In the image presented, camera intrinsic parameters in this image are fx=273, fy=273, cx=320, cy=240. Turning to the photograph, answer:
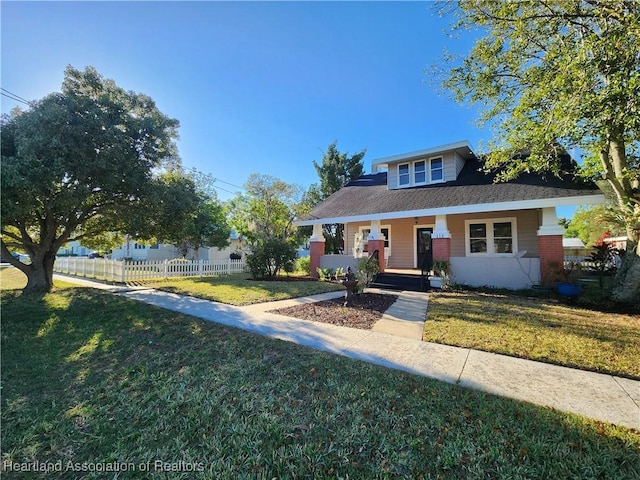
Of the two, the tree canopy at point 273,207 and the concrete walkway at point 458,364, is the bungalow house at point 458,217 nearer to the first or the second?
the concrete walkway at point 458,364

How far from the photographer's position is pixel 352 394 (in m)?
3.12

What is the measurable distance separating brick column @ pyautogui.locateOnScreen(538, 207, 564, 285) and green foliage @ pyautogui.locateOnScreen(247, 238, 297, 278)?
33.8ft

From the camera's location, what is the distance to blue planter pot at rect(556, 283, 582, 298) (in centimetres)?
Answer: 820

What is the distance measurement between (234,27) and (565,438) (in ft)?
37.5

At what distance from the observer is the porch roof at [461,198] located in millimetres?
9234

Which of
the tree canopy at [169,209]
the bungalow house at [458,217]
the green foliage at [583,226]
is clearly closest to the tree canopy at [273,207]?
the bungalow house at [458,217]

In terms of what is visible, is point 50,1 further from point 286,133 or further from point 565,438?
point 565,438

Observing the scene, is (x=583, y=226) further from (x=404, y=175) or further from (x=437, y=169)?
(x=404, y=175)

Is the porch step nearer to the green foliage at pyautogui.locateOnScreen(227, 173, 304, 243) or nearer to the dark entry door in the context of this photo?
the dark entry door

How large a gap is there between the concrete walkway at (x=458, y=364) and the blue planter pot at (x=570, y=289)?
5.16 metres

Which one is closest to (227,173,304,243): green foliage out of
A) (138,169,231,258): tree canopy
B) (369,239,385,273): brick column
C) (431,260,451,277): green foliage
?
(138,169,231,258): tree canopy

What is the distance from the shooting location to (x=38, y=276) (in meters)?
10.1

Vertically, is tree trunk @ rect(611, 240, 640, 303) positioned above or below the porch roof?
below

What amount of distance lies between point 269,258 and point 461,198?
30.2 feet
